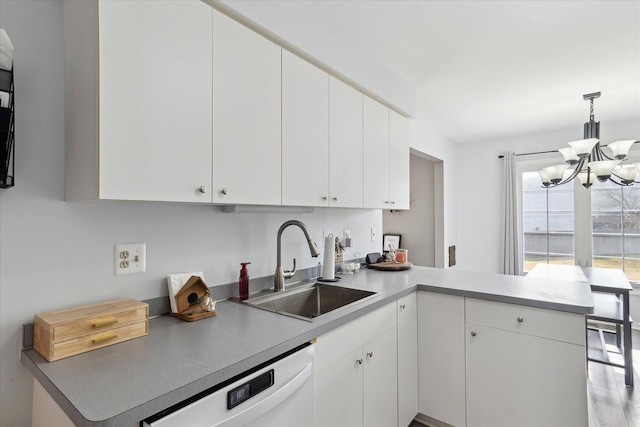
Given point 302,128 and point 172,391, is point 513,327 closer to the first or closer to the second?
point 302,128

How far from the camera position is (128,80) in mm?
985

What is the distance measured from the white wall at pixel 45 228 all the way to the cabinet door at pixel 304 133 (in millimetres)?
580

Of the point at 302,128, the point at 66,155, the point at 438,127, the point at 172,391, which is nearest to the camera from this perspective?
the point at 172,391

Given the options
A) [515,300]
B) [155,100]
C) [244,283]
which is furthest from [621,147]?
[155,100]

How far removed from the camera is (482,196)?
4777 mm

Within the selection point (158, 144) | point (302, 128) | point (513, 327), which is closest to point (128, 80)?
point (158, 144)

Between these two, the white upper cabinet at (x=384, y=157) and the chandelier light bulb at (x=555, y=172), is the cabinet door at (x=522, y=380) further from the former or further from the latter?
the chandelier light bulb at (x=555, y=172)

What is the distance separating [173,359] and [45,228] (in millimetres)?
629

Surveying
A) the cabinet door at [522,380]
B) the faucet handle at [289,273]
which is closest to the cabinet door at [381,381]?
the cabinet door at [522,380]

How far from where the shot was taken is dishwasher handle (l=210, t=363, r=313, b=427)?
899mm

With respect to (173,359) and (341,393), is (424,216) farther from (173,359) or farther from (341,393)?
(173,359)

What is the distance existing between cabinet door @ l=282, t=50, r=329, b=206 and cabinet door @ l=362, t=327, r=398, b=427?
0.77 metres

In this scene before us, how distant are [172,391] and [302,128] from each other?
1218 mm

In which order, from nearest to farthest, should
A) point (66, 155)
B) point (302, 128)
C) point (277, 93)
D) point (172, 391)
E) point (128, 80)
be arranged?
point (172, 391) < point (128, 80) < point (66, 155) < point (277, 93) < point (302, 128)
